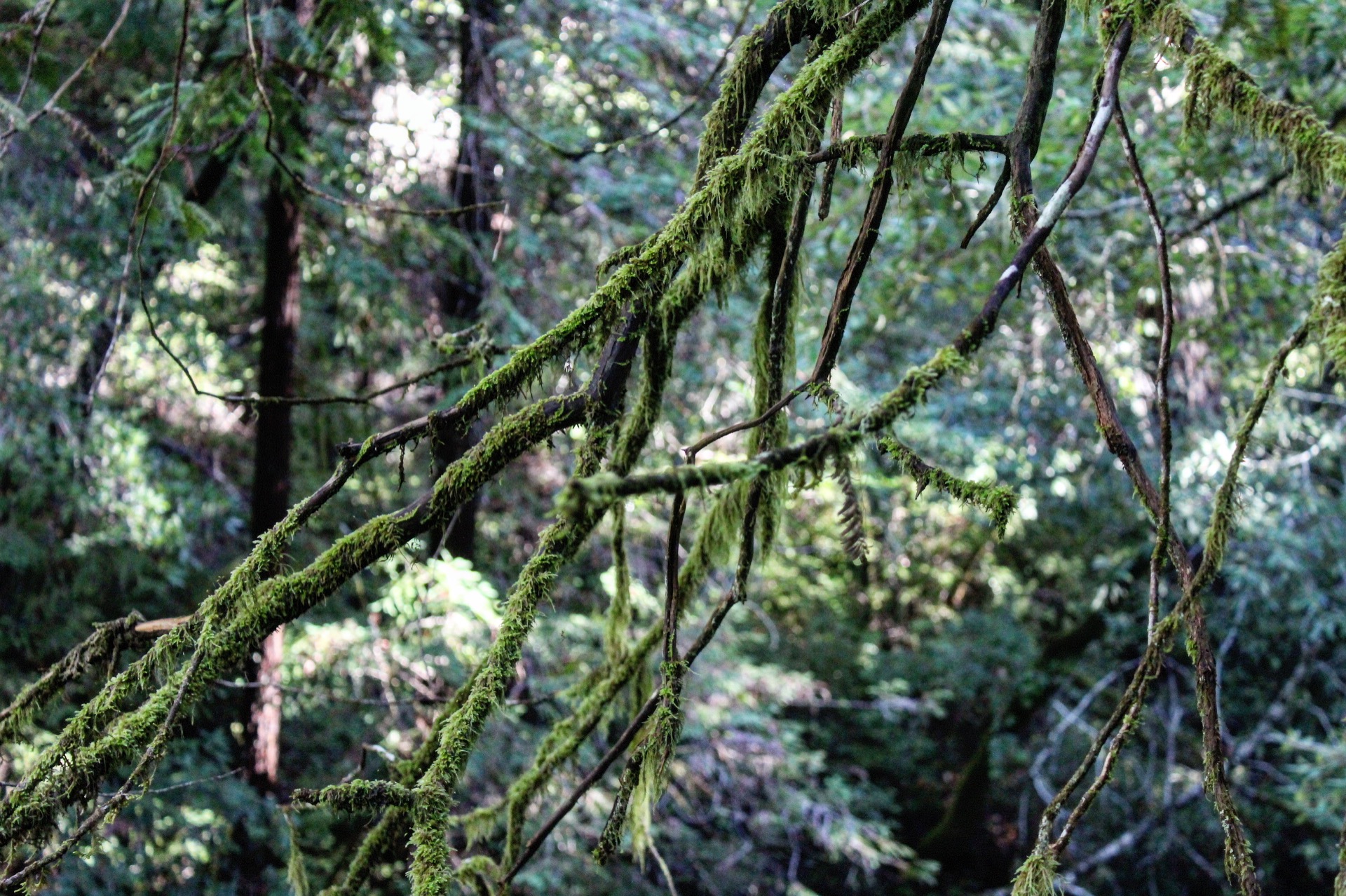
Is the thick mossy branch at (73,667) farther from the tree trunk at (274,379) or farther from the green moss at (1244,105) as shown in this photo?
the tree trunk at (274,379)

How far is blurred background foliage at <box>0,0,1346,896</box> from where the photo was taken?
15.4ft

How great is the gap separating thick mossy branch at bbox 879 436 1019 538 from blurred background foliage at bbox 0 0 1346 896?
2.46 m

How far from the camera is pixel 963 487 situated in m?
1.22

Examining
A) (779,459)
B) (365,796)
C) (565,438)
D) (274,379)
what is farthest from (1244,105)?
(274,379)

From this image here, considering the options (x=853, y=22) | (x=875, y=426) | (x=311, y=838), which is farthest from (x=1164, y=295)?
(x=311, y=838)

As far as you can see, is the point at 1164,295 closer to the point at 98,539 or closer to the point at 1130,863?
the point at 98,539

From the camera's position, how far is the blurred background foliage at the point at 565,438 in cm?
469

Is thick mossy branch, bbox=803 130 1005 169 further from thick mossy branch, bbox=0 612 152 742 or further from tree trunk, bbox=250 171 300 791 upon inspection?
tree trunk, bbox=250 171 300 791

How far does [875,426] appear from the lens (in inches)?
41.1

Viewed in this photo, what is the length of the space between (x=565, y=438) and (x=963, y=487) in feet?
11.2

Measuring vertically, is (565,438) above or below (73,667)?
above

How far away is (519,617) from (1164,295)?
38.6 inches

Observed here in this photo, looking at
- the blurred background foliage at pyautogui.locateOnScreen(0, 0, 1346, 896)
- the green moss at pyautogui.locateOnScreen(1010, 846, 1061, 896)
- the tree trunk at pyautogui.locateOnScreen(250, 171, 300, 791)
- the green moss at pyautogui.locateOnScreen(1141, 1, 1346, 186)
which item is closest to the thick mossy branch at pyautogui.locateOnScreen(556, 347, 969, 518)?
the green moss at pyautogui.locateOnScreen(1141, 1, 1346, 186)

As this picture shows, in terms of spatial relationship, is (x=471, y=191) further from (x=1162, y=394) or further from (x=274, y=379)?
(x=1162, y=394)
